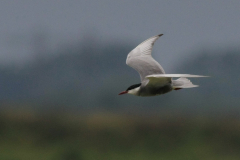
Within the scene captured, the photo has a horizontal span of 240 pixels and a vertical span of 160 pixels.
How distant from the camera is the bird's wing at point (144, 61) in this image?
5371mm

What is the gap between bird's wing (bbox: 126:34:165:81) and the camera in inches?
211

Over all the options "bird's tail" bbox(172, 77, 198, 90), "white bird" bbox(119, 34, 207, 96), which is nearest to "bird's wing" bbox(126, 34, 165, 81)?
"white bird" bbox(119, 34, 207, 96)

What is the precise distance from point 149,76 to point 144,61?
3.55 ft

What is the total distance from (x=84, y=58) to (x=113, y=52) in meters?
3.27

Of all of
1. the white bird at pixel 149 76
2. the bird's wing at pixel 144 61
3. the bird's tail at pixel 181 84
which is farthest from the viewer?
the bird's wing at pixel 144 61

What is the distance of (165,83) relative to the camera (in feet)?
16.0

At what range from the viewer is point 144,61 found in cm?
555

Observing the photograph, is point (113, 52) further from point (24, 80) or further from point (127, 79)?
point (127, 79)

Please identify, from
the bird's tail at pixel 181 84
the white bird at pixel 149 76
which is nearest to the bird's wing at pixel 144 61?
the white bird at pixel 149 76

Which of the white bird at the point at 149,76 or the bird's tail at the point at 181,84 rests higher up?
the white bird at the point at 149,76

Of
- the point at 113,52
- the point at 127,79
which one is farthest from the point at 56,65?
the point at 127,79

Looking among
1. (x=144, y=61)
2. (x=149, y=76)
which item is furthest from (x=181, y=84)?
(x=149, y=76)

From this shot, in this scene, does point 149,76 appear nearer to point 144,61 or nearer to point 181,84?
point 181,84

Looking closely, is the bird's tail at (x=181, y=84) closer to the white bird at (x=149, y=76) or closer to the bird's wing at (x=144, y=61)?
the white bird at (x=149, y=76)
